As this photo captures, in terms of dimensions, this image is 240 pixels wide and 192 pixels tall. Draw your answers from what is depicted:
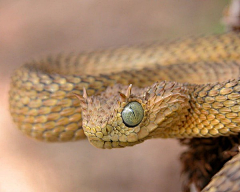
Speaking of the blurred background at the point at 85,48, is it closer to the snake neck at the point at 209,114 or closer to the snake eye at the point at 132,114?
the snake neck at the point at 209,114

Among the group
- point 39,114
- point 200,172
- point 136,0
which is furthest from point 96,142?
point 136,0

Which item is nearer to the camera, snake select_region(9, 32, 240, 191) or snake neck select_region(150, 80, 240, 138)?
snake select_region(9, 32, 240, 191)

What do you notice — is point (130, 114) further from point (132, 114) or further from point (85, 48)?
point (85, 48)

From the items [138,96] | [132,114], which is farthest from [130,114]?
[138,96]

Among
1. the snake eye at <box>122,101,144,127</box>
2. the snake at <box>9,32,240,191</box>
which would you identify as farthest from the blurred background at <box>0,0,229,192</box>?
the snake eye at <box>122,101,144,127</box>

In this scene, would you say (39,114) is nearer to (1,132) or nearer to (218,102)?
(218,102)

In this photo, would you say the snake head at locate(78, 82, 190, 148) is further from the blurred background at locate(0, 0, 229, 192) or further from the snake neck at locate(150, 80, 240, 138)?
the blurred background at locate(0, 0, 229, 192)

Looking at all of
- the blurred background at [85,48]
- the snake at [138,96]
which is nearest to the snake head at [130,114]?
the snake at [138,96]
